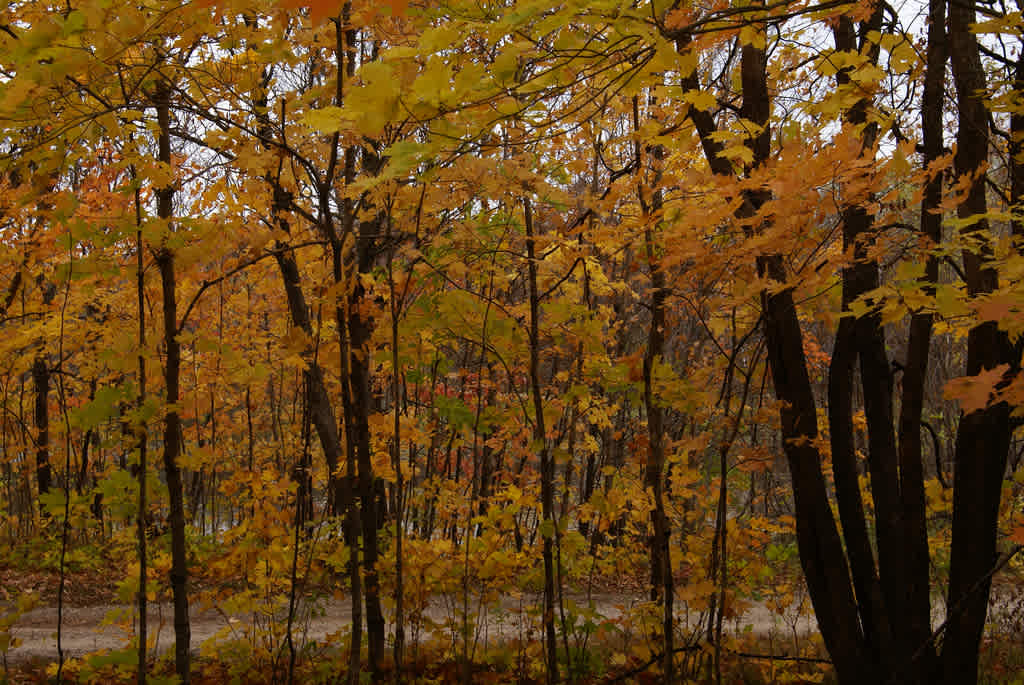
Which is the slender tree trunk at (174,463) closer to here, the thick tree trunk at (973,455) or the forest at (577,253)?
the forest at (577,253)

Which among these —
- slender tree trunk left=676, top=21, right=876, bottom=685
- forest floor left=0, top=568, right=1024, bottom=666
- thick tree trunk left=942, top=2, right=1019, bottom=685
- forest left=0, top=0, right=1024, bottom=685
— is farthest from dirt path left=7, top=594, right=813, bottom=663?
thick tree trunk left=942, top=2, right=1019, bottom=685

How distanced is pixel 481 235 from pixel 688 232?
1354 millimetres

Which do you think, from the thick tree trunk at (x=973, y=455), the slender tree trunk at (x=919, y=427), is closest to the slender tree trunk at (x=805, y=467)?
the slender tree trunk at (x=919, y=427)

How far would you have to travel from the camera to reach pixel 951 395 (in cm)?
152

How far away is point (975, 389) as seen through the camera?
1.47 meters

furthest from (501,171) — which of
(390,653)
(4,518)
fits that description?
(4,518)

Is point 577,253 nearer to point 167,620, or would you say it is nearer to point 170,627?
point 167,620

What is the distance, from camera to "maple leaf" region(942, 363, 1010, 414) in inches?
56.5

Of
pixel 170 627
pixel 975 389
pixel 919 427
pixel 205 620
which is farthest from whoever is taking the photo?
pixel 205 620

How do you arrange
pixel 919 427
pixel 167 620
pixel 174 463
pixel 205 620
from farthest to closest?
1. pixel 205 620
2. pixel 167 620
3. pixel 919 427
4. pixel 174 463

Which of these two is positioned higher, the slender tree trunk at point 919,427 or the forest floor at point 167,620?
the slender tree trunk at point 919,427

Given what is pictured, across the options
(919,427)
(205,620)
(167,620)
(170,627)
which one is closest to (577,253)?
(919,427)

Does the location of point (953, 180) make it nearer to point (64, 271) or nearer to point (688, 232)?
point (688, 232)

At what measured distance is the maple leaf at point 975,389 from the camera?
4.71 ft
